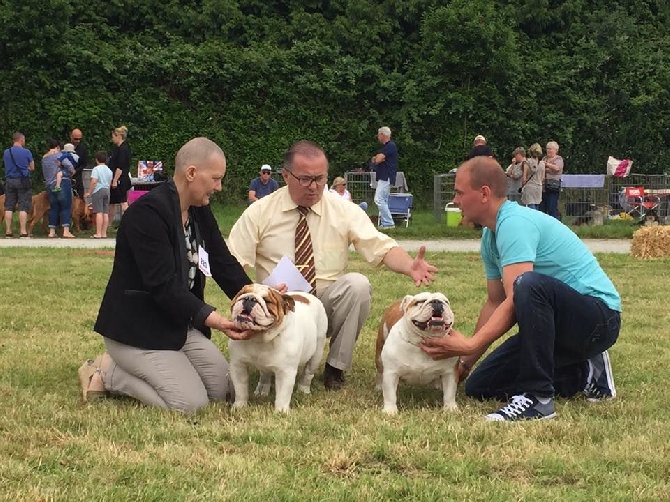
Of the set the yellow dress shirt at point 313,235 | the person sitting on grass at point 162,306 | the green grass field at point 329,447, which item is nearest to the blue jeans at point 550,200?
the green grass field at point 329,447

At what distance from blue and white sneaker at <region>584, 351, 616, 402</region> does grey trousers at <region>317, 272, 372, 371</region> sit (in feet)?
4.36

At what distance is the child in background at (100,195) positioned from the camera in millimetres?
17766

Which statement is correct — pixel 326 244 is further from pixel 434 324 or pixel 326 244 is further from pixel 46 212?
pixel 46 212

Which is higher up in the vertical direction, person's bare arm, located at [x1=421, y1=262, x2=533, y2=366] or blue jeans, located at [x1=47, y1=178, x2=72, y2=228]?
person's bare arm, located at [x1=421, y1=262, x2=533, y2=366]

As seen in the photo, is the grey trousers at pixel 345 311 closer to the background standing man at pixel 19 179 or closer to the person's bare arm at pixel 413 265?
the person's bare arm at pixel 413 265

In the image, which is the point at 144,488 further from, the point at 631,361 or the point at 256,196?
the point at 256,196

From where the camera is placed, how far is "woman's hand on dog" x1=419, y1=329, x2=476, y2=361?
506cm

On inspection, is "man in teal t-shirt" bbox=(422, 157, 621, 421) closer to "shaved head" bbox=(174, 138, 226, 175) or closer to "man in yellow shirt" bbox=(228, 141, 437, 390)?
"man in yellow shirt" bbox=(228, 141, 437, 390)

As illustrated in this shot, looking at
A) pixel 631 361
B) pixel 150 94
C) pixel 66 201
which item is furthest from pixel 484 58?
pixel 631 361

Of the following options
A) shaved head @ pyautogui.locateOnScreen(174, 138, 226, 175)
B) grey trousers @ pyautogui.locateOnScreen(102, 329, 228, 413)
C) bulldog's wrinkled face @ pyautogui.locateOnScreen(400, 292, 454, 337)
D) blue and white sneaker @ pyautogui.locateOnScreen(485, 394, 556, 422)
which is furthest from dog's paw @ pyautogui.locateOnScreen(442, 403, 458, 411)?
shaved head @ pyautogui.locateOnScreen(174, 138, 226, 175)

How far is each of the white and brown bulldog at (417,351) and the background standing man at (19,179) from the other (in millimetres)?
14111

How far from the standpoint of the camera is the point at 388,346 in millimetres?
5309

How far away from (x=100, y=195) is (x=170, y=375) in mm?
13021

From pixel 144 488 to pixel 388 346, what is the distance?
191 cm
